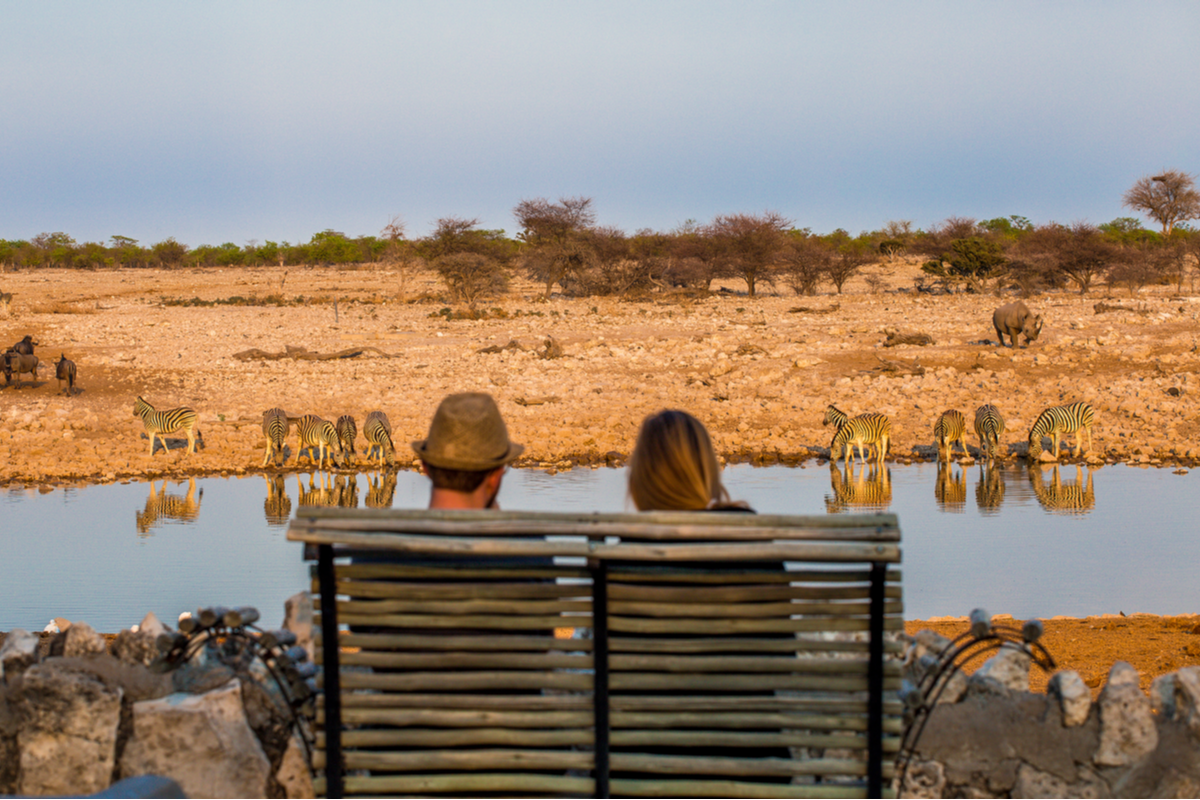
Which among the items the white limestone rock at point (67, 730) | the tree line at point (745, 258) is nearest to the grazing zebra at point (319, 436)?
the white limestone rock at point (67, 730)

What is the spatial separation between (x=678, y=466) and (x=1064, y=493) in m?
9.13

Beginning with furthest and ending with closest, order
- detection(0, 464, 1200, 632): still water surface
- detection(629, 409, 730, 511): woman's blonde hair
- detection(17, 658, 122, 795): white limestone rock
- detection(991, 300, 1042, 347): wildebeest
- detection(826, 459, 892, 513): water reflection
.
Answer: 1. detection(991, 300, 1042, 347): wildebeest
2. detection(826, 459, 892, 513): water reflection
3. detection(0, 464, 1200, 632): still water surface
4. detection(17, 658, 122, 795): white limestone rock
5. detection(629, 409, 730, 511): woman's blonde hair

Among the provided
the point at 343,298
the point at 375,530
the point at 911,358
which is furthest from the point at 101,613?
the point at 343,298

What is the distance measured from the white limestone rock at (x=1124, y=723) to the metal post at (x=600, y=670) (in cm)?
136

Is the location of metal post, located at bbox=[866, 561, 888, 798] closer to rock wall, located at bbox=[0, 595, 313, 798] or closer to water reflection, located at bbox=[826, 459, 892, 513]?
rock wall, located at bbox=[0, 595, 313, 798]

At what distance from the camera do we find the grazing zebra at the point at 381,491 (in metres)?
10.6

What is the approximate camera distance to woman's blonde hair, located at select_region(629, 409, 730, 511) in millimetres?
2797

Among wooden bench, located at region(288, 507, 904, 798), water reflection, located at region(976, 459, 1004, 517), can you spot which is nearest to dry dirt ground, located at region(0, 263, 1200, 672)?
water reflection, located at region(976, 459, 1004, 517)

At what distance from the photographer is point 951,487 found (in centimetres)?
1117

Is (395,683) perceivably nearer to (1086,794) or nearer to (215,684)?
(215,684)

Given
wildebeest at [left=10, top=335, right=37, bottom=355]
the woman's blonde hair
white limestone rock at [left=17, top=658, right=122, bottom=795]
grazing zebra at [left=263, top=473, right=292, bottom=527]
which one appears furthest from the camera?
wildebeest at [left=10, top=335, right=37, bottom=355]

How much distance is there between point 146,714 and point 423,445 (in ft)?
3.29

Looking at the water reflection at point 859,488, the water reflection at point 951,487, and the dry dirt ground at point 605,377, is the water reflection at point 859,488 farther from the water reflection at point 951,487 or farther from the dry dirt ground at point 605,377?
the dry dirt ground at point 605,377

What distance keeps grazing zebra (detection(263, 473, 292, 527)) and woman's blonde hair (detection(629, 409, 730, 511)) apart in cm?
732
